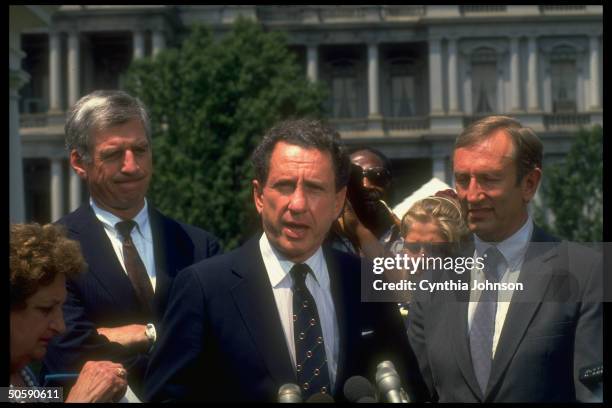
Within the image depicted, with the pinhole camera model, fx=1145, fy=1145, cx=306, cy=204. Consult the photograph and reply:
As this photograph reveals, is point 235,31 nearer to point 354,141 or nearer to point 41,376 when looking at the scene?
point 354,141

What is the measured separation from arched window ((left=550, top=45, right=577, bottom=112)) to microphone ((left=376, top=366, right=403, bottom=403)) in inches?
1518

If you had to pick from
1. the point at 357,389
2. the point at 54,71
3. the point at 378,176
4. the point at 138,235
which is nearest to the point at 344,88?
the point at 54,71

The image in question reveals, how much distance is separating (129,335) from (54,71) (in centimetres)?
4094

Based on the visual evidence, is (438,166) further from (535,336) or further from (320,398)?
(320,398)

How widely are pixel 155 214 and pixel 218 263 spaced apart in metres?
0.96

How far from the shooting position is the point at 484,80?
46344mm

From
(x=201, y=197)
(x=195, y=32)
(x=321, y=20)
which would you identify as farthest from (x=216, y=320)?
(x=321, y=20)

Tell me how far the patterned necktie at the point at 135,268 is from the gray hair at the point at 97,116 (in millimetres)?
328

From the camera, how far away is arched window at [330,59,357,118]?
175 feet

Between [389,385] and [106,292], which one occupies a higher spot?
[106,292]

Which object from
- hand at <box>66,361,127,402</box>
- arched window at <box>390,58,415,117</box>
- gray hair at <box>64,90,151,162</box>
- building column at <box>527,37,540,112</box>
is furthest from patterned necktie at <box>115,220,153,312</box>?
arched window at <box>390,58,415,117</box>

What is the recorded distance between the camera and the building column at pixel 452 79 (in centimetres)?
4603

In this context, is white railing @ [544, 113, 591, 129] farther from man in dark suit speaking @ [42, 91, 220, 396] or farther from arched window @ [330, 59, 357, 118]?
man in dark suit speaking @ [42, 91, 220, 396]
